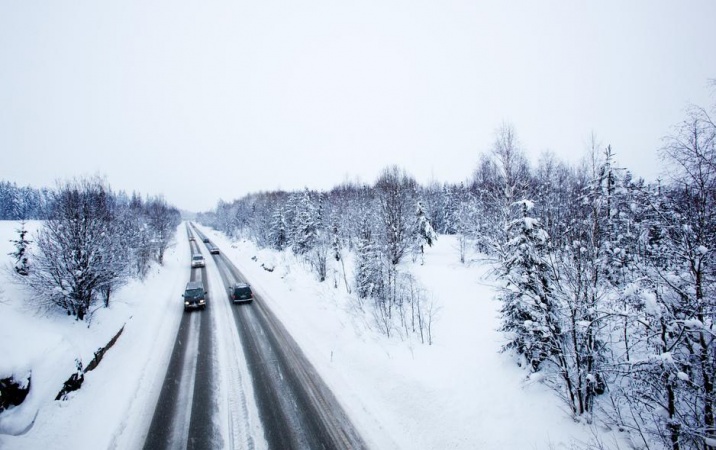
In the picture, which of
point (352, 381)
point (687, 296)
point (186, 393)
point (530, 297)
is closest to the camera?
point (687, 296)

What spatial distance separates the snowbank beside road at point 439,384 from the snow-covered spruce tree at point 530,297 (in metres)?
1.00

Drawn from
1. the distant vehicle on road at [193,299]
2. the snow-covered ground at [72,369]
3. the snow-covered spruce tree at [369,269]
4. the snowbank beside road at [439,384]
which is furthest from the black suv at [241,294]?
the snow-covered spruce tree at [369,269]

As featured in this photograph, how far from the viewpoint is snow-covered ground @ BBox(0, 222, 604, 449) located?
7.70 metres

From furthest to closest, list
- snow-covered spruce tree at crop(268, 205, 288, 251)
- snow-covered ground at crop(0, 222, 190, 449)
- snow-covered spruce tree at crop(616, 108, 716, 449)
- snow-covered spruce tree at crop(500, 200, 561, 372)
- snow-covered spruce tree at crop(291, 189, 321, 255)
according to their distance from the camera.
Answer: snow-covered spruce tree at crop(268, 205, 288, 251) → snow-covered spruce tree at crop(291, 189, 321, 255) → snow-covered spruce tree at crop(500, 200, 561, 372) → snow-covered ground at crop(0, 222, 190, 449) → snow-covered spruce tree at crop(616, 108, 716, 449)

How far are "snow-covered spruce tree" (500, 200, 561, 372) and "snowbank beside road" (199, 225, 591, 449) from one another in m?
1.00

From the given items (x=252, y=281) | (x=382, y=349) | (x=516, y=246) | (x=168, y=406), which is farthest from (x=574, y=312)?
(x=252, y=281)

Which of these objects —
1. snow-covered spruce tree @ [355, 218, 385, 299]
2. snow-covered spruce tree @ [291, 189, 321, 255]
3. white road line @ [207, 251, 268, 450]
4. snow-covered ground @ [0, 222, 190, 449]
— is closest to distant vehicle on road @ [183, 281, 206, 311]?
white road line @ [207, 251, 268, 450]

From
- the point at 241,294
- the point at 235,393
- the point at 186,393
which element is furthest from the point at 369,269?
the point at 186,393

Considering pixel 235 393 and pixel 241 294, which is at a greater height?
pixel 241 294

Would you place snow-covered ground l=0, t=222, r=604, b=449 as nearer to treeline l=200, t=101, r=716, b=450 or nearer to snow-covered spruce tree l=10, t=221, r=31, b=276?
snow-covered spruce tree l=10, t=221, r=31, b=276

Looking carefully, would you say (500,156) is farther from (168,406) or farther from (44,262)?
(44,262)

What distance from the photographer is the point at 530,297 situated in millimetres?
9078

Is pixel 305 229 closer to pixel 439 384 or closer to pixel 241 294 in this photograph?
pixel 241 294

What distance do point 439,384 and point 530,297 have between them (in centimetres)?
429
